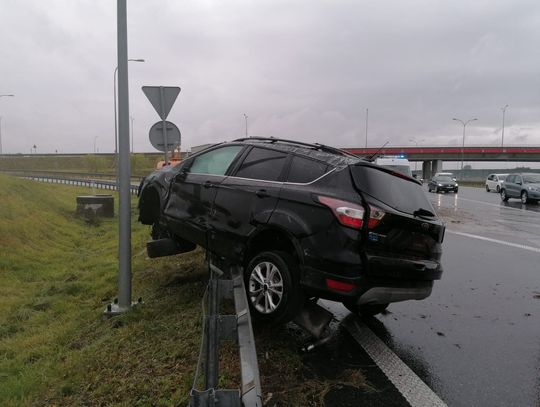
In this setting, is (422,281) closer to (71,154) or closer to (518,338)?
(518,338)

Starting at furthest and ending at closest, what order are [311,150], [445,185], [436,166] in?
[436,166], [445,185], [311,150]

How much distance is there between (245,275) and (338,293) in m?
1.11

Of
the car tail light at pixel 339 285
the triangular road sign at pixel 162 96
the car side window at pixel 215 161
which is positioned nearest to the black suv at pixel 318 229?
the car tail light at pixel 339 285

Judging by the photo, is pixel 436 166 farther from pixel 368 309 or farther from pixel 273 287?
pixel 273 287

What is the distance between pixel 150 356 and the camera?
4387mm

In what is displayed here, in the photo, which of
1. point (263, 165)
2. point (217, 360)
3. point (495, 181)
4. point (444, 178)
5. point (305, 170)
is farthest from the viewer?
point (495, 181)

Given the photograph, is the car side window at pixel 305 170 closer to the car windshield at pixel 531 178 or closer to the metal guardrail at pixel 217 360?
the metal guardrail at pixel 217 360

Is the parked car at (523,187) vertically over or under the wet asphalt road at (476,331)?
over

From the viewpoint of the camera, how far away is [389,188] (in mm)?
4395

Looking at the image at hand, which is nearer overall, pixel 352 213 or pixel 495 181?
pixel 352 213

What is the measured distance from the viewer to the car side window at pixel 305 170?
176 inches

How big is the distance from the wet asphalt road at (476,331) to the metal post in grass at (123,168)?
267cm

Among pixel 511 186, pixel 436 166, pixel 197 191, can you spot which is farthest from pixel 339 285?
pixel 436 166

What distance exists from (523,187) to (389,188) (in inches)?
930
